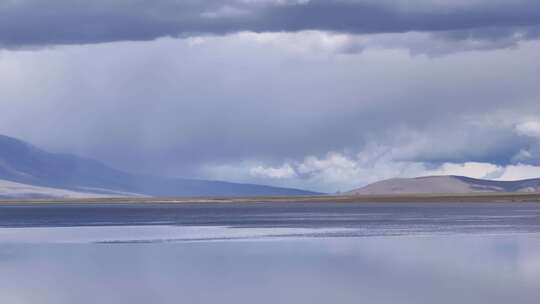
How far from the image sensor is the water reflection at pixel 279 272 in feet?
123

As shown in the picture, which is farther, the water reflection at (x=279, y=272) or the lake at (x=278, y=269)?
the lake at (x=278, y=269)

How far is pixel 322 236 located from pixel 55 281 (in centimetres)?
3418

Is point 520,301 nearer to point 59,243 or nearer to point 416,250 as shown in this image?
point 416,250

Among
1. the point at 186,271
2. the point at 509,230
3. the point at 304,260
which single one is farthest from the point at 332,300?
the point at 509,230

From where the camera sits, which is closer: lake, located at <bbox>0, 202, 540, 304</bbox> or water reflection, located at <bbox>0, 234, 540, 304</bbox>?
water reflection, located at <bbox>0, 234, 540, 304</bbox>

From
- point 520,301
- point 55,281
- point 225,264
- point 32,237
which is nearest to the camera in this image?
point 520,301

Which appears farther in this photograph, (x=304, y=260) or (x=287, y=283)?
(x=304, y=260)

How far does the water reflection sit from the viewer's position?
37469mm

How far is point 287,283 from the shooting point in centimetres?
4144

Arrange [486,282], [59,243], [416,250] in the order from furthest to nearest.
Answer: [59,243]
[416,250]
[486,282]

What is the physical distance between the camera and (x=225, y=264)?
166 ft

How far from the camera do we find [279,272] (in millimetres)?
45938

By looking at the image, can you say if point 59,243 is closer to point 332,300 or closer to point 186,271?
point 186,271

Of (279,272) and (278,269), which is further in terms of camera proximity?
(278,269)
